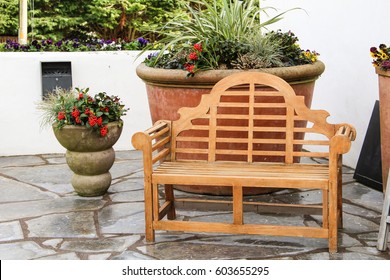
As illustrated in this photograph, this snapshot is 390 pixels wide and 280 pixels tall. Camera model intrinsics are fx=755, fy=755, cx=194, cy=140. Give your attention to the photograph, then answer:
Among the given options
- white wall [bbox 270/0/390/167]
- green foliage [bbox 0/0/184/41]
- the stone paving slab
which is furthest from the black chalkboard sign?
green foliage [bbox 0/0/184/41]

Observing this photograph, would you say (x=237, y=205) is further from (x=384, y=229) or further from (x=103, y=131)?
(x=103, y=131)

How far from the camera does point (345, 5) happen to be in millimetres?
6082

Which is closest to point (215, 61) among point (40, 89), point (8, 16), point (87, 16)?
point (40, 89)

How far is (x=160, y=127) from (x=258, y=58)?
106cm

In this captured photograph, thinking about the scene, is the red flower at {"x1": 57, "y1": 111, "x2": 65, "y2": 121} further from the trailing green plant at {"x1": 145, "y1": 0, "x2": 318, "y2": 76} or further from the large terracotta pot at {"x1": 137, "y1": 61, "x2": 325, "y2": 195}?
the trailing green plant at {"x1": 145, "y1": 0, "x2": 318, "y2": 76}

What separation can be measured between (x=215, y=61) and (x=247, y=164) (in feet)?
3.22

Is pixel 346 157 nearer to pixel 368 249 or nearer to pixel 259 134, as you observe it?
pixel 259 134

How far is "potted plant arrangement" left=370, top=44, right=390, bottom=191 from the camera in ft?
15.5

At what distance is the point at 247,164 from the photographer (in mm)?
4398

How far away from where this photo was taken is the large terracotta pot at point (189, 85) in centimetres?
500

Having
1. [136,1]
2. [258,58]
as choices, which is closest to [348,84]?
[258,58]

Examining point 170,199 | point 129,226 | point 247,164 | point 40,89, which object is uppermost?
point 40,89

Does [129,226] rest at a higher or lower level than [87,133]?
lower

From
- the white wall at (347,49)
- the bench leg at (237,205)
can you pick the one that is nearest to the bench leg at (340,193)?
the bench leg at (237,205)
